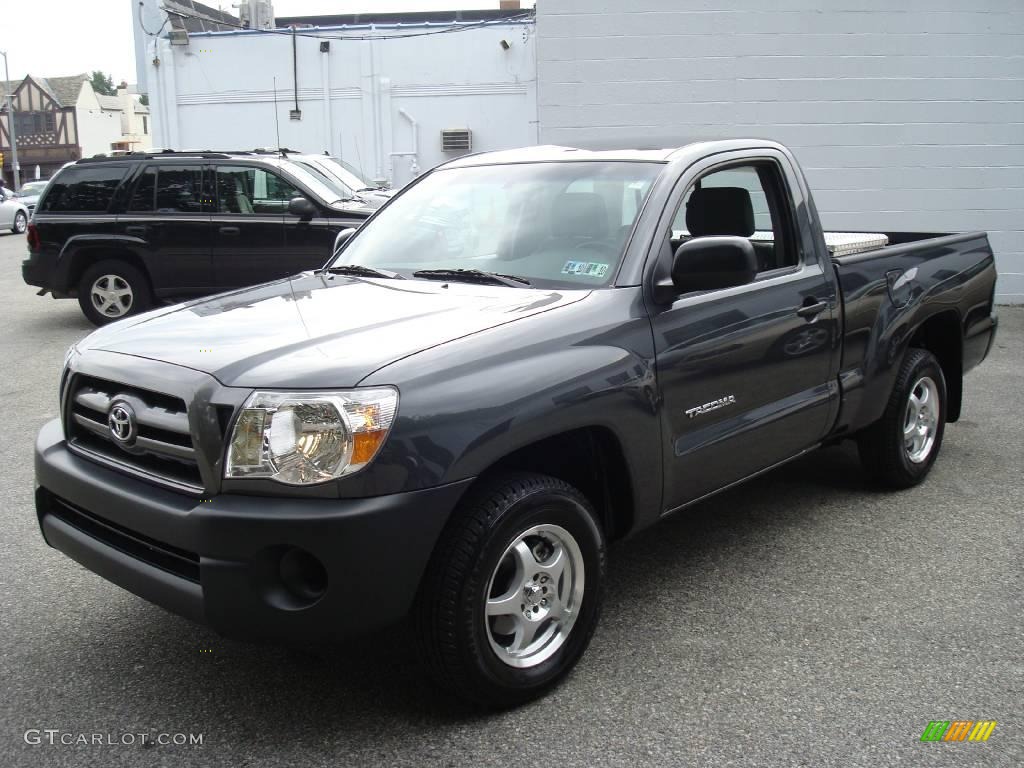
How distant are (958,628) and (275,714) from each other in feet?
7.75

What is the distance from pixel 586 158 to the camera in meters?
4.11

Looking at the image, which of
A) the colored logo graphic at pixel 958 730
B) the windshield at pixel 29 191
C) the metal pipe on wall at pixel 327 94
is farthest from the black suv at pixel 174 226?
the windshield at pixel 29 191

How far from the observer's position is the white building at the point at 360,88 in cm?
2011

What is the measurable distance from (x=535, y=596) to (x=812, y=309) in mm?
1888

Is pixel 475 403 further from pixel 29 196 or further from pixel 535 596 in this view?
pixel 29 196

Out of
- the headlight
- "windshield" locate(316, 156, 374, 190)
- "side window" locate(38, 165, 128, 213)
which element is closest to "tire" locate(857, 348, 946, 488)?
the headlight

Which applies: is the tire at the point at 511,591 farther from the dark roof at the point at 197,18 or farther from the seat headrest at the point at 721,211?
the dark roof at the point at 197,18

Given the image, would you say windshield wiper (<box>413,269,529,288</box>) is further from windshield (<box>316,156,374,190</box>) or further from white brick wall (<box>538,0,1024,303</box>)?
white brick wall (<box>538,0,1024,303</box>)

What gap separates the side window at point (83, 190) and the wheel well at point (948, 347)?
829 cm

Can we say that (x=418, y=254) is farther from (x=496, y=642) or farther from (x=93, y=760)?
(x=93, y=760)

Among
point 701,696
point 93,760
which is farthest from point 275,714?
point 701,696

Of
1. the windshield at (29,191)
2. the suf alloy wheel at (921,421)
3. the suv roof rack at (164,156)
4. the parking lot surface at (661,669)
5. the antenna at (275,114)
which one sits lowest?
the parking lot surface at (661,669)

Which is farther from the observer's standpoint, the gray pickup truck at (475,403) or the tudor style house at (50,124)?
the tudor style house at (50,124)

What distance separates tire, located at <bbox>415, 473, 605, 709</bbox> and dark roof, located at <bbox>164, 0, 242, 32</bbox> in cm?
1979
